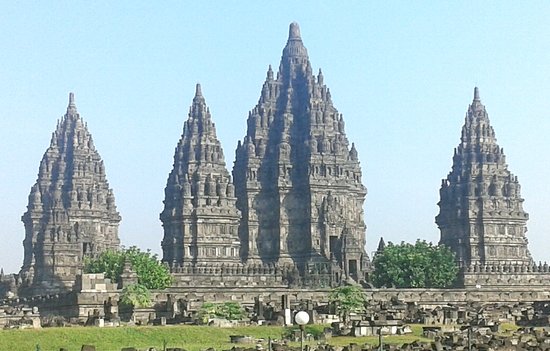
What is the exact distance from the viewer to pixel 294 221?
150 meters

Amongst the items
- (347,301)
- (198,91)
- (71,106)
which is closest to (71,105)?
(71,106)

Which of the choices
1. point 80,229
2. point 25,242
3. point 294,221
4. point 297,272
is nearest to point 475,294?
point 297,272

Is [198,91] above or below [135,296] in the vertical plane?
above

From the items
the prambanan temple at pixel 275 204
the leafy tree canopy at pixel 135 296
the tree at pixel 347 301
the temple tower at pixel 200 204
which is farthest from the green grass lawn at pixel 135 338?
the temple tower at pixel 200 204

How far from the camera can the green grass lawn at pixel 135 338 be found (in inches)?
2862

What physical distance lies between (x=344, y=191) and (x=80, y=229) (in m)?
30.1

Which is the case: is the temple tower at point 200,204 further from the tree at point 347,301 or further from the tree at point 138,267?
the tree at point 347,301

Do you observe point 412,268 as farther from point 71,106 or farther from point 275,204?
point 71,106

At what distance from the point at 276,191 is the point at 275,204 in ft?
4.92

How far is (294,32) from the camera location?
162625 millimetres

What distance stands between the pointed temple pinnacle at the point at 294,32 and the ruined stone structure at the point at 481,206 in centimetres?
2349

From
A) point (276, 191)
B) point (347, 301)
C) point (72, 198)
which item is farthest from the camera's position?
point (72, 198)

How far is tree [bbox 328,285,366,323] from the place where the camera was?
95.5m

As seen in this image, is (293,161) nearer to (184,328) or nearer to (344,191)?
(344,191)
